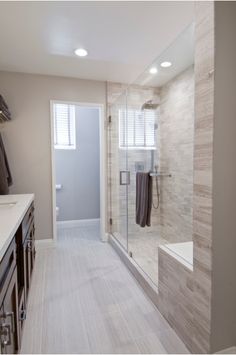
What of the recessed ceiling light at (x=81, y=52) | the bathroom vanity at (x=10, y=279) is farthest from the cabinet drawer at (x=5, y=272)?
the recessed ceiling light at (x=81, y=52)

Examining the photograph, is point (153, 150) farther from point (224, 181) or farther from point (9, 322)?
point (9, 322)

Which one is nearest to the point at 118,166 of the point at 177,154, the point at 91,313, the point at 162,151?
the point at 162,151

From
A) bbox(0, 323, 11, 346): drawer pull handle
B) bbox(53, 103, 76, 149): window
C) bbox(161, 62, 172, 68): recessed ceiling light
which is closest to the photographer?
bbox(0, 323, 11, 346): drawer pull handle

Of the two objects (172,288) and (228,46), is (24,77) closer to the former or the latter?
(228,46)

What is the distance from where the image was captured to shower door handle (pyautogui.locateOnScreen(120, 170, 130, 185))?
124 inches

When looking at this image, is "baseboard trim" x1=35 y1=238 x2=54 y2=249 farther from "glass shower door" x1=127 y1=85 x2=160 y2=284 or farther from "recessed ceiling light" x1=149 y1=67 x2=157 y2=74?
"recessed ceiling light" x1=149 y1=67 x2=157 y2=74

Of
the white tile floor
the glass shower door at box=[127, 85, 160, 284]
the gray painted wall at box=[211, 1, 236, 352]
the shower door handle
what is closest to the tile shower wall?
the glass shower door at box=[127, 85, 160, 284]

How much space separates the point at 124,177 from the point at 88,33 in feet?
5.93

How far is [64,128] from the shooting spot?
4.16 m

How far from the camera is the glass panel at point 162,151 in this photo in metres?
2.69

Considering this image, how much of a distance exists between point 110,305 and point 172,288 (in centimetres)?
65

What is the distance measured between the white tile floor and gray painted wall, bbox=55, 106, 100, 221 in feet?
4.98

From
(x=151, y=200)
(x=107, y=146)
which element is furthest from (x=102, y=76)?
(x=151, y=200)

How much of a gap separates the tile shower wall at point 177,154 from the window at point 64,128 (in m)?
1.81
